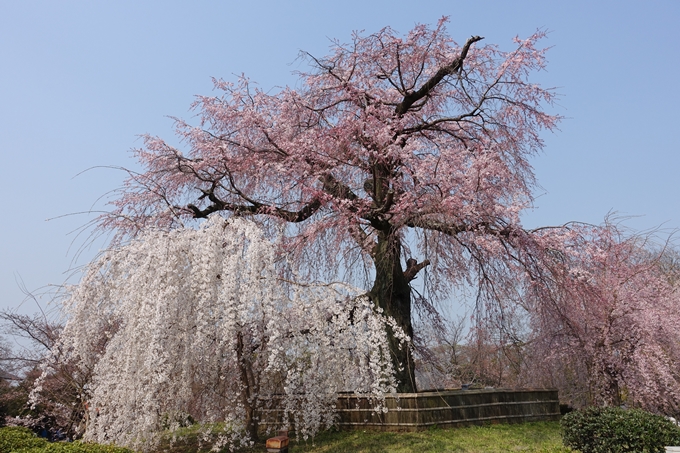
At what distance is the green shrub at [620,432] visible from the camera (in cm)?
774

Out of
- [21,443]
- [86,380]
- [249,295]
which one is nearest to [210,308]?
[249,295]

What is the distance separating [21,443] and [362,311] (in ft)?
18.8

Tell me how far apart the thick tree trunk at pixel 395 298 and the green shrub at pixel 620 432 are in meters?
3.62

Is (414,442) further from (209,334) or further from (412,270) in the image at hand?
(412,270)

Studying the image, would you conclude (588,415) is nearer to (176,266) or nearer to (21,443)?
(176,266)

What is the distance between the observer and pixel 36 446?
770 cm

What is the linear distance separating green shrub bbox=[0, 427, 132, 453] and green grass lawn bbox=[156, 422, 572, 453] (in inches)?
93.1

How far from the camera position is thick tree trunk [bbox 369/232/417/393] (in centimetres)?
1109

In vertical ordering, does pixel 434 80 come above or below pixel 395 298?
above

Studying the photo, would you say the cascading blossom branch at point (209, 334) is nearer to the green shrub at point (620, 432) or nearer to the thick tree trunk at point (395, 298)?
the thick tree trunk at point (395, 298)

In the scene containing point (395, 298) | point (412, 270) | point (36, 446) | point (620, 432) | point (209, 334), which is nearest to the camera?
point (36, 446)

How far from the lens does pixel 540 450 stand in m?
8.57

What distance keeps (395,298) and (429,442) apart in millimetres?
3463

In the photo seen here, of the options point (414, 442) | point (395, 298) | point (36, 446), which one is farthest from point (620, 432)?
point (36, 446)
